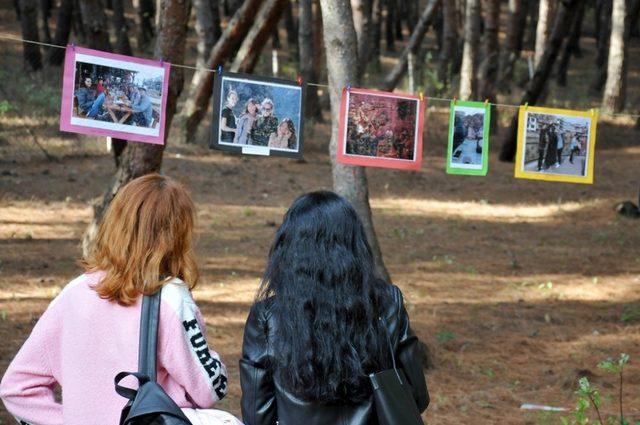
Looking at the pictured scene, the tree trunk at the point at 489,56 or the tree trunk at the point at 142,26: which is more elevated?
the tree trunk at the point at 142,26

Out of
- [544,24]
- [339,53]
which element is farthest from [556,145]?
[544,24]

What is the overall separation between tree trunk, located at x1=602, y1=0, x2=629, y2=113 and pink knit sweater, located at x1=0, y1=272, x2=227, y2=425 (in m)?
17.7

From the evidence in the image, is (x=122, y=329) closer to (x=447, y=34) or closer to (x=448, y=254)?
(x=448, y=254)

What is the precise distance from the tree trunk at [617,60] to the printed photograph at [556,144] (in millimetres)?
13233

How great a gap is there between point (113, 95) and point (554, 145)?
3.10 meters

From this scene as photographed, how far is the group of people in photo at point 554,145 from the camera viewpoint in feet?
21.7

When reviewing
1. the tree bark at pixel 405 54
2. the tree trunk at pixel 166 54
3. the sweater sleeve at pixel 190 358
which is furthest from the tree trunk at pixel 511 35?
the sweater sleeve at pixel 190 358

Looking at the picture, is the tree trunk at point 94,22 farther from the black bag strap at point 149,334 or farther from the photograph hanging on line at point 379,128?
the black bag strap at point 149,334

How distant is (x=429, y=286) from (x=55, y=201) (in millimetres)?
5692

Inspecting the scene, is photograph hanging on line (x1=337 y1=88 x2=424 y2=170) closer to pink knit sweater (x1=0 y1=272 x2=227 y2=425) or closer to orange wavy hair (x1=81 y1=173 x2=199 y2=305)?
orange wavy hair (x1=81 y1=173 x2=199 y2=305)

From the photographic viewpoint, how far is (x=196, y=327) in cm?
286

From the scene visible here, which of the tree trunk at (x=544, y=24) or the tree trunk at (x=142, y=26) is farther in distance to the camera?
the tree trunk at (x=142, y=26)

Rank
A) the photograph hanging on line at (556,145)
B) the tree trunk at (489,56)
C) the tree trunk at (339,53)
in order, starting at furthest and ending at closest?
the tree trunk at (489,56), the tree trunk at (339,53), the photograph hanging on line at (556,145)

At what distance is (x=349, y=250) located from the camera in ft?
9.46
